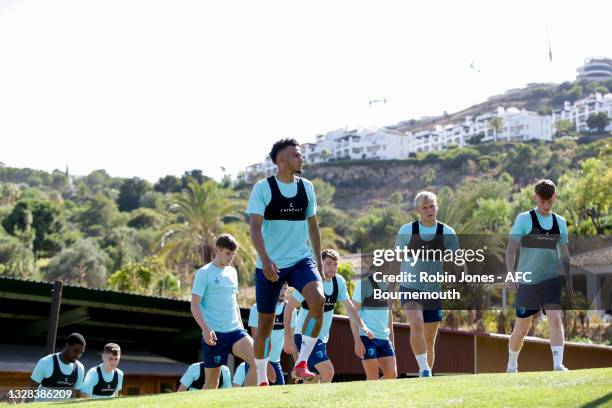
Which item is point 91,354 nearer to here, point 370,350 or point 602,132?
point 370,350

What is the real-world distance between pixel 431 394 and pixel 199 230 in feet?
153

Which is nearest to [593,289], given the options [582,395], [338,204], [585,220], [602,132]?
[585,220]

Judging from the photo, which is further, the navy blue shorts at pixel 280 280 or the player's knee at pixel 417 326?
the player's knee at pixel 417 326

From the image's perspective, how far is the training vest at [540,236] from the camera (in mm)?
11297

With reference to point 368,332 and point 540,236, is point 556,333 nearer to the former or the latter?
point 540,236

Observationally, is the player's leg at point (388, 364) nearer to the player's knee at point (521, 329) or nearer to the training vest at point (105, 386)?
the player's knee at point (521, 329)

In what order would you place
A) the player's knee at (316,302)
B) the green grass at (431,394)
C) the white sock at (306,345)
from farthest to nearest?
the white sock at (306,345) < the player's knee at (316,302) < the green grass at (431,394)

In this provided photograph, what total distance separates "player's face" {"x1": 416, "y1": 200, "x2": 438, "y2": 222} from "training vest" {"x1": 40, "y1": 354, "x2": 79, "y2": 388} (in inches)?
213

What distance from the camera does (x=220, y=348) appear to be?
11461 mm

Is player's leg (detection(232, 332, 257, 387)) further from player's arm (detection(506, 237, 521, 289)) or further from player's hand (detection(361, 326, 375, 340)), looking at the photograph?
player's arm (detection(506, 237, 521, 289))

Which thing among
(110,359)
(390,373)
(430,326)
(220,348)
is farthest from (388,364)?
(110,359)

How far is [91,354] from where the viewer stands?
986 inches

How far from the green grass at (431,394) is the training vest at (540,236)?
289 cm

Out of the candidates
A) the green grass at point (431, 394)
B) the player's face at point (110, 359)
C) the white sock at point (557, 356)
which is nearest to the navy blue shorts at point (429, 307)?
the white sock at point (557, 356)
